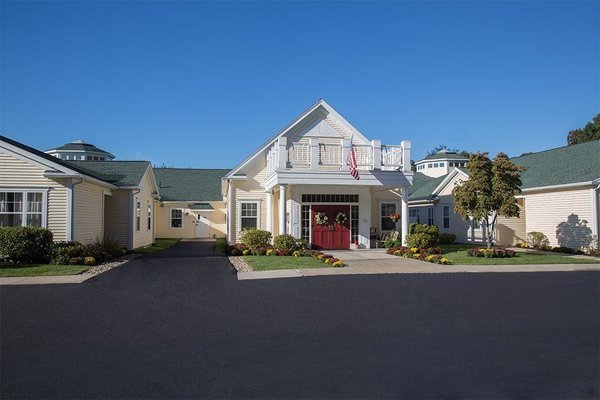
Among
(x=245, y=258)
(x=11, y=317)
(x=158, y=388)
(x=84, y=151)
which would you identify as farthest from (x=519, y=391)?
(x=84, y=151)

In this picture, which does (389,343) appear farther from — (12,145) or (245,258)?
(12,145)

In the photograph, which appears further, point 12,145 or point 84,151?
point 84,151

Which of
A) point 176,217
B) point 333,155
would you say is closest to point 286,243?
point 333,155

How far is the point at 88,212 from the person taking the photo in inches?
769

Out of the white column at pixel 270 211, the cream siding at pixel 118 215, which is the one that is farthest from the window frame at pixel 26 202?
the white column at pixel 270 211

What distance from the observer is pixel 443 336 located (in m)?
7.02

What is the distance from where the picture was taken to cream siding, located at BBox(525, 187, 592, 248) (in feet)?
66.6

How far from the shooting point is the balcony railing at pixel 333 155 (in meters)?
20.5

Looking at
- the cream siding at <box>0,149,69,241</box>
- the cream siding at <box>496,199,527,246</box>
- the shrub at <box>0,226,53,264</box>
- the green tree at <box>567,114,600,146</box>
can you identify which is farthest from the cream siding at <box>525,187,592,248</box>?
the green tree at <box>567,114,600,146</box>

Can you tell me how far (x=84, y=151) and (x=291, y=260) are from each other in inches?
1181

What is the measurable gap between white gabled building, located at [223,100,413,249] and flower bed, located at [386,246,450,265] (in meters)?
1.42

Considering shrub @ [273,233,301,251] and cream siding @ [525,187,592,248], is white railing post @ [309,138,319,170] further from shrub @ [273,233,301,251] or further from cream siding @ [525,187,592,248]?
cream siding @ [525,187,592,248]

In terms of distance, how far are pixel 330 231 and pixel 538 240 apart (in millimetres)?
9963

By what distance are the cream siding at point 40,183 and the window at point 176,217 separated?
65.8ft
